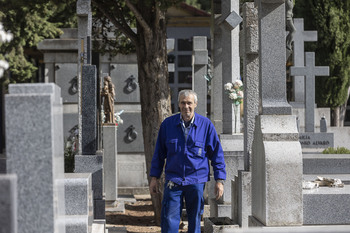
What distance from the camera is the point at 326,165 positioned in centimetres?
1037

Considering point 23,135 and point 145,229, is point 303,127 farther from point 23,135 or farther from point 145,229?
point 23,135

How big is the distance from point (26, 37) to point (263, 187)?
12.0m

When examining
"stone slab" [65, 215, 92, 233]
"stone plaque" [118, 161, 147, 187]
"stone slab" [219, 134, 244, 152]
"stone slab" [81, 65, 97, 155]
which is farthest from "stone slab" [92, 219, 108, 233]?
"stone plaque" [118, 161, 147, 187]

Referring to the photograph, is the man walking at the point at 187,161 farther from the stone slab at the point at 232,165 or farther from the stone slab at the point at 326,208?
the stone slab at the point at 232,165

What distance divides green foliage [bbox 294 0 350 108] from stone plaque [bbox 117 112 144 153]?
36.7 ft

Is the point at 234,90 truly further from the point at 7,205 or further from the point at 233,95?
the point at 7,205

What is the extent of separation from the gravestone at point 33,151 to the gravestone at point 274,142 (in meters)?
2.72

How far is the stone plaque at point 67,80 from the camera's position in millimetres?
15805

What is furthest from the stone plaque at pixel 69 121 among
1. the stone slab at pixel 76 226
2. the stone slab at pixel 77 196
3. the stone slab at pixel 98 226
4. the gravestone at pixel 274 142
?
the stone slab at pixel 76 226

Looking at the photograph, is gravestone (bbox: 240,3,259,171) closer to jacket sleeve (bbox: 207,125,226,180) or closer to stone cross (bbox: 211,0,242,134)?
jacket sleeve (bbox: 207,125,226,180)

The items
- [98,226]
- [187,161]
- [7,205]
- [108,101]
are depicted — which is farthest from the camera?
[108,101]

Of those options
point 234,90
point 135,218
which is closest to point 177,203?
point 234,90

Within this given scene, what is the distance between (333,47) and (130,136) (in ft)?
39.5

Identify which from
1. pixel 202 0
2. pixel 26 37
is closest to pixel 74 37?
pixel 26 37
